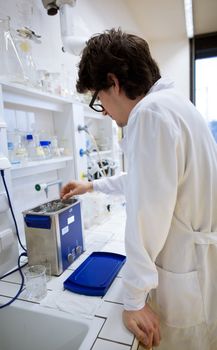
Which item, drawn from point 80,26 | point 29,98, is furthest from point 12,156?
point 80,26

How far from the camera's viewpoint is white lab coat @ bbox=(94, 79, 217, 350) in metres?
0.64

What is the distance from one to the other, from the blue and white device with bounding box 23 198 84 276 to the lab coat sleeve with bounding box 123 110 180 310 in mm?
458

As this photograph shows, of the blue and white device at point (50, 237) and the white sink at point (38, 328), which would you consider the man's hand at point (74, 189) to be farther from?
the white sink at point (38, 328)

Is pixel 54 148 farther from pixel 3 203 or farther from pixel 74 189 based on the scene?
pixel 3 203

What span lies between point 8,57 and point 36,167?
57 cm

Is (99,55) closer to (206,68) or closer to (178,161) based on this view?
(178,161)

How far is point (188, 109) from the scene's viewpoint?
0.72 meters

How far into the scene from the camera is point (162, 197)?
639mm

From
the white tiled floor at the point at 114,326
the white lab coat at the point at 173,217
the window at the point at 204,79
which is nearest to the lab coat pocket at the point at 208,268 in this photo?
the white lab coat at the point at 173,217

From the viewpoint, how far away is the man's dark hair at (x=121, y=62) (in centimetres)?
80

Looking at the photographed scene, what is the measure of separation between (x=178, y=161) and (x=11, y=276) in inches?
34.0

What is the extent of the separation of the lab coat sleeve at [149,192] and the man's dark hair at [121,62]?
0.70ft

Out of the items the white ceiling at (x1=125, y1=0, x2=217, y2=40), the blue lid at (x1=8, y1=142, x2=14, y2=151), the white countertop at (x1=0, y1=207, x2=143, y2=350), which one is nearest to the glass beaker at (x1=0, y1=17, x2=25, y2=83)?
the blue lid at (x1=8, y1=142, x2=14, y2=151)

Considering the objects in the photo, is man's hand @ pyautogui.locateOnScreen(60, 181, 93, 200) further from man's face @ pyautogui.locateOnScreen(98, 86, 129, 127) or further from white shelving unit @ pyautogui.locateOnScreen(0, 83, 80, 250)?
man's face @ pyautogui.locateOnScreen(98, 86, 129, 127)
